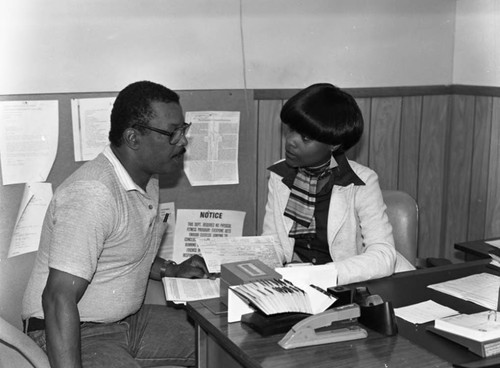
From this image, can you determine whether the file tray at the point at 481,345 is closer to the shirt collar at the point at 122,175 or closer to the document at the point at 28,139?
the shirt collar at the point at 122,175

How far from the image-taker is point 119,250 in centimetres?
219

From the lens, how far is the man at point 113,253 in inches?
77.6

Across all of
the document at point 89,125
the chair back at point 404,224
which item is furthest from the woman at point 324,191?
the document at point 89,125

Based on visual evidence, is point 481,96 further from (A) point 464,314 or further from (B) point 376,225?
(A) point 464,314

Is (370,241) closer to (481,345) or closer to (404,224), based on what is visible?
(404,224)

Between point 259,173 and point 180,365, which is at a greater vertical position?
point 259,173

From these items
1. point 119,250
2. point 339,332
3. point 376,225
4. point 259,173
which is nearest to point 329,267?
point 339,332

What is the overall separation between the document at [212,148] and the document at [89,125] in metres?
0.39

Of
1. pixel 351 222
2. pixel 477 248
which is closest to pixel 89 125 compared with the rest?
pixel 351 222

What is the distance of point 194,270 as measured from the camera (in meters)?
2.39

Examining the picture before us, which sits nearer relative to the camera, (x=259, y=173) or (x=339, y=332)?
(x=339, y=332)

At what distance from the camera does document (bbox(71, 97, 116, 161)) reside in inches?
113

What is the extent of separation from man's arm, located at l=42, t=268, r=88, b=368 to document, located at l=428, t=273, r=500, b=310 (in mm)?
1101

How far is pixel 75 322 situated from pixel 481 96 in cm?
258
